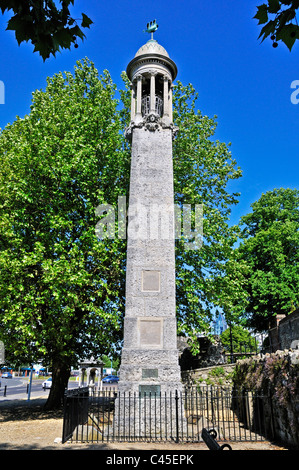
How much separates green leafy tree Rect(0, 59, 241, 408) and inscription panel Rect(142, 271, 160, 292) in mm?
2827

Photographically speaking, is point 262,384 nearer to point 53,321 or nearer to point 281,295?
point 53,321

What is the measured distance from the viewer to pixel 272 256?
2667 cm

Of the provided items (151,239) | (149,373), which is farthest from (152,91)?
(149,373)

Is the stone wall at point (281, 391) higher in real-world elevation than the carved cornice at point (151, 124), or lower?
lower

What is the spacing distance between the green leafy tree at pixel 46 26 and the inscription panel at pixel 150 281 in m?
8.36

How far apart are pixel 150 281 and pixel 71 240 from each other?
4.62 metres

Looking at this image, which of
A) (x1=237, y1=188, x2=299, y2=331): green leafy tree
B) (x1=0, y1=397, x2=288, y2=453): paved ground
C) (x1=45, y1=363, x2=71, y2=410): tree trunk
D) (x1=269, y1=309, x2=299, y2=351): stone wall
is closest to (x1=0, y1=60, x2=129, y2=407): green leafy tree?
(x1=45, y1=363, x2=71, y2=410): tree trunk

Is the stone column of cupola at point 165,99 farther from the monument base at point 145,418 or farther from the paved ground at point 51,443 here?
the paved ground at point 51,443

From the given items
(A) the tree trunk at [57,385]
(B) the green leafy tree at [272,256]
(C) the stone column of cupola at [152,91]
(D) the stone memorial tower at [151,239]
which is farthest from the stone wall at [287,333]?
(C) the stone column of cupola at [152,91]

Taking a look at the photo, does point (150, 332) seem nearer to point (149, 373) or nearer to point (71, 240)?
point (149, 373)

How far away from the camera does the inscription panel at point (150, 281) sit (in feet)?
38.8

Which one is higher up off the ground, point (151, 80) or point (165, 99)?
point (151, 80)

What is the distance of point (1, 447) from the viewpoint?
8.19 meters

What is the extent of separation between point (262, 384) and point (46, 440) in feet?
20.3
